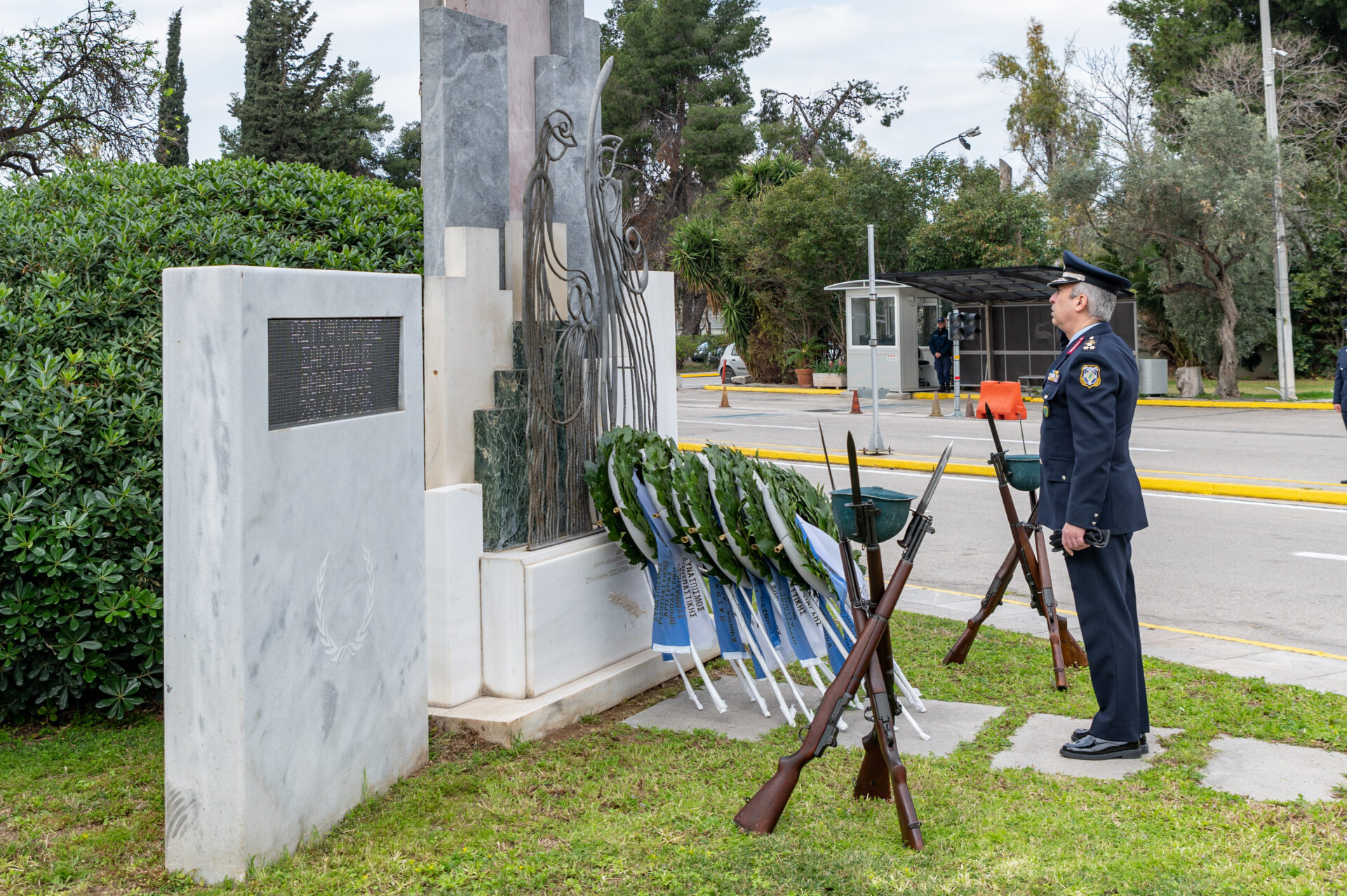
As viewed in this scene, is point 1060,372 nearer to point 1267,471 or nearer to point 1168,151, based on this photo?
point 1267,471

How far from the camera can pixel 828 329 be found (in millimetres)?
35344

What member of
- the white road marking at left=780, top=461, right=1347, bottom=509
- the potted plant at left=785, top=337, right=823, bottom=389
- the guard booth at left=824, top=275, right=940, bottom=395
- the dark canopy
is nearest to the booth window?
the guard booth at left=824, top=275, right=940, bottom=395

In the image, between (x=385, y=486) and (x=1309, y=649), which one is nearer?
(x=385, y=486)

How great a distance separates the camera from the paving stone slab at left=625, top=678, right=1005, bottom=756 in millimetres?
4836

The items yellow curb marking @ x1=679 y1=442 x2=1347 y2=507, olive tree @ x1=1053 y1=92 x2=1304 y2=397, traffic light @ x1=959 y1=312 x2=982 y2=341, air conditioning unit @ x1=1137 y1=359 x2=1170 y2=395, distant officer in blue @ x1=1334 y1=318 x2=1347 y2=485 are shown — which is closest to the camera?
yellow curb marking @ x1=679 y1=442 x2=1347 y2=507

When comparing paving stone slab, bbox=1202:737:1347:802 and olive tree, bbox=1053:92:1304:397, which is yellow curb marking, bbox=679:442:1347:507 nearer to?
paving stone slab, bbox=1202:737:1347:802

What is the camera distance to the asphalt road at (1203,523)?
7.66 m

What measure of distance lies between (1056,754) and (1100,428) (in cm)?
131

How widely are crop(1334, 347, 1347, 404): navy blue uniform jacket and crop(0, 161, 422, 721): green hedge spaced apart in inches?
446

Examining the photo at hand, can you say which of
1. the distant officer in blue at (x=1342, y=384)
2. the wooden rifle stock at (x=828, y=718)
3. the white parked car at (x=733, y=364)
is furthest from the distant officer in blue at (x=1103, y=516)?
the white parked car at (x=733, y=364)

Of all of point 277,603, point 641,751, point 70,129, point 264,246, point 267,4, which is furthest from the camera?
point 267,4

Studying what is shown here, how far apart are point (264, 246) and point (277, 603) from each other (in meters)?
A: 2.67

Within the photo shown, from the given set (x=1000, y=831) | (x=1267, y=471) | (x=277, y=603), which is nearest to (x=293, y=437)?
(x=277, y=603)

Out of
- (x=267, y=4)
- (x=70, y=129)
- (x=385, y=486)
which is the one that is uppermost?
(x=267, y=4)
